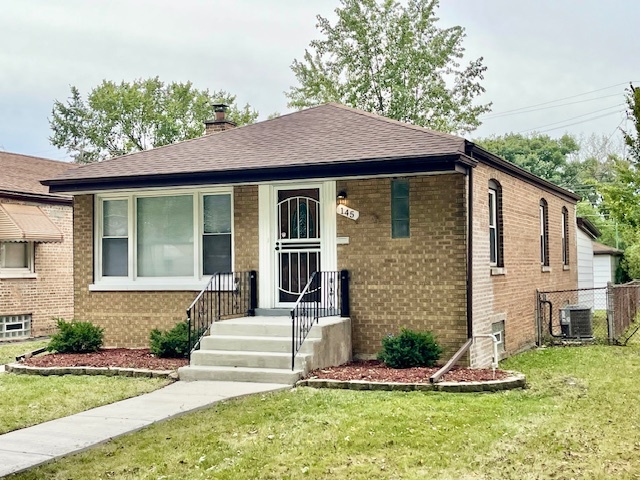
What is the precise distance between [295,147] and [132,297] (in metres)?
4.02

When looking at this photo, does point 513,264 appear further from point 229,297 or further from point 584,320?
point 229,297

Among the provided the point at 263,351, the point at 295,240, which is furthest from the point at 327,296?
the point at 263,351

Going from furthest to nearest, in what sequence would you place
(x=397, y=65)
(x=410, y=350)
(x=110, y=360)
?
(x=397, y=65), (x=110, y=360), (x=410, y=350)

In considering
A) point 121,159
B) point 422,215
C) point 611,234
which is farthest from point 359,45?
point 422,215

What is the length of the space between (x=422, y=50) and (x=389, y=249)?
82.8 feet

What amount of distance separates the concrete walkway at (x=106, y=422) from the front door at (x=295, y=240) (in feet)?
8.92

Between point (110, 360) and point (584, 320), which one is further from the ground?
point (584, 320)

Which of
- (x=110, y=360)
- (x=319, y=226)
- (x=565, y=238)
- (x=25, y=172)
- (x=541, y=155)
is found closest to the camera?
(x=110, y=360)

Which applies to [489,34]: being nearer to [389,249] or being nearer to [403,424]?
[389,249]

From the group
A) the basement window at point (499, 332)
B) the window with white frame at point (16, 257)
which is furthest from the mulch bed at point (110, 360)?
the window with white frame at point (16, 257)

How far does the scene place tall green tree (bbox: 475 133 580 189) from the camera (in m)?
46.7

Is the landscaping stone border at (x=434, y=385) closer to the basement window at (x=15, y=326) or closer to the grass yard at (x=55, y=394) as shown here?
the grass yard at (x=55, y=394)

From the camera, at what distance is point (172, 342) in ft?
37.8

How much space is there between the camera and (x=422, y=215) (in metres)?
11.2
